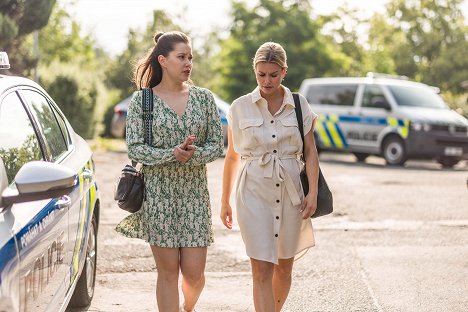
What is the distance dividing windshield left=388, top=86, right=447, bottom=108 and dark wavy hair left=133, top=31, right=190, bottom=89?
14930 millimetres

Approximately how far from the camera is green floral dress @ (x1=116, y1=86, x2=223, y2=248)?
4.71 metres

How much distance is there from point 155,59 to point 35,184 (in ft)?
5.79

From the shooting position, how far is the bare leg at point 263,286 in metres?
4.88

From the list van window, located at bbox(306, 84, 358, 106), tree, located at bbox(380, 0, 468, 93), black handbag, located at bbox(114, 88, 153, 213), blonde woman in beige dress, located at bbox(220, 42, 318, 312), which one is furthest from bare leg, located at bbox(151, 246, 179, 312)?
tree, located at bbox(380, 0, 468, 93)

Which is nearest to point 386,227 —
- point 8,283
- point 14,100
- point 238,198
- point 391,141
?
point 238,198

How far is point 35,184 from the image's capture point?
3.27 m

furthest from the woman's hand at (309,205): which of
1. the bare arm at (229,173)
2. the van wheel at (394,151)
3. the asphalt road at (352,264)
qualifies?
the van wheel at (394,151)

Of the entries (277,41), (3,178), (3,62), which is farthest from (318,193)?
(277,41)

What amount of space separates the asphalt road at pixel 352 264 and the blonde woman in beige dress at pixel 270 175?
1138 mm

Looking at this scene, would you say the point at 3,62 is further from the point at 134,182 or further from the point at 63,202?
the point at 134,182

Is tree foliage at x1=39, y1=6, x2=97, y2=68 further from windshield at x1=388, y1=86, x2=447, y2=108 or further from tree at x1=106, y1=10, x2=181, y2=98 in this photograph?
windshield at x1=388, y1=86, x2=447, y2=108

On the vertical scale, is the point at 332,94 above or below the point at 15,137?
below

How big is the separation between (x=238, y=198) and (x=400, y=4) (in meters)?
58.5

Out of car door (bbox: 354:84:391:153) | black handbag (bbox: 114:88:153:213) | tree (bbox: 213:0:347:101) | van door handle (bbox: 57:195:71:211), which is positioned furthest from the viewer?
tree (bbox: 213:0:347:101)
